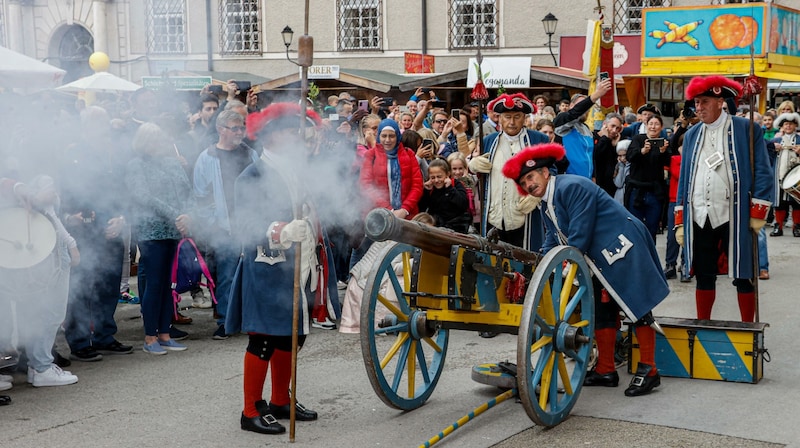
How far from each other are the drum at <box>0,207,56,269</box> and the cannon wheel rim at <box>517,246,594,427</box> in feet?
9.63

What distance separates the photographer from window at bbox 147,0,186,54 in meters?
5.27

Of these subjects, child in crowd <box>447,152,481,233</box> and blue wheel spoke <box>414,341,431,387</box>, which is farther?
child in crowd <box>447,152,481,233</box>

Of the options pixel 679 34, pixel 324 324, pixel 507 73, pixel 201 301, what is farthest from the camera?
pixel 507 73

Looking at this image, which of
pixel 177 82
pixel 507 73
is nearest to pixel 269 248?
pixel 177 82

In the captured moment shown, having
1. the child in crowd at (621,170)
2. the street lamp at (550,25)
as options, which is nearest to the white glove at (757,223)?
the child in crowd at (621,170)

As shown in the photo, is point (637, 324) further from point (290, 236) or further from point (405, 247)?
point (290, 236)

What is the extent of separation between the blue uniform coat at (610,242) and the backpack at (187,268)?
3.07 m

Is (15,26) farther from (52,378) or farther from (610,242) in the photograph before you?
(610,242)

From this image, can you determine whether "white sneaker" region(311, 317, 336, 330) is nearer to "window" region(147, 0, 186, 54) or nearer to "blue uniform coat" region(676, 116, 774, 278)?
"window" region(147, 0, 186, 54)

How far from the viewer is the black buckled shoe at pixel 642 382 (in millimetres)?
5566

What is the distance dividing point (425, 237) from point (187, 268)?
3183 mm

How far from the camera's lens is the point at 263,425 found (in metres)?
5.03

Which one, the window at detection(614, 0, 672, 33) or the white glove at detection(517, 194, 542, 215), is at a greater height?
the window at detection(614, 0, 672, 33)

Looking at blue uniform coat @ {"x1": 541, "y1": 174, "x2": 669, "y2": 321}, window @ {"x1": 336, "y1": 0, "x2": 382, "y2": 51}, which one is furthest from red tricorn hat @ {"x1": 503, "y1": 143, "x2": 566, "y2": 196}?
window @ {"x1": 336, "y1": 0, "x2": 382, "y2": 51}
